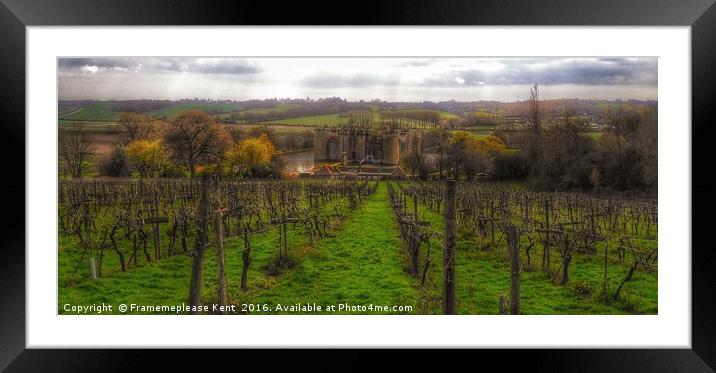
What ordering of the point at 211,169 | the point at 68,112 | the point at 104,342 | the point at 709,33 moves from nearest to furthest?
the point at 709,33 < the point at 104,342 < the point at 68,112 < the point at 211,169

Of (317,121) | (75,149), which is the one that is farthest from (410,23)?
(75,149)

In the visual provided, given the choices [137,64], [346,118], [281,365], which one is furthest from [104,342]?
[346,118]

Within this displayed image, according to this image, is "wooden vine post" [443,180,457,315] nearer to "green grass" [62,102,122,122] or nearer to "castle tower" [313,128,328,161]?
"castle tower" [313,128,328,161]

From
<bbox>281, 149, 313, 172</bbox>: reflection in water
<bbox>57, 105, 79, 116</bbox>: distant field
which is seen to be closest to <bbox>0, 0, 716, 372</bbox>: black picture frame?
<bbox>57, 105, 79, 116</bbox>: distant field

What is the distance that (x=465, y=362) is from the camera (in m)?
3.58

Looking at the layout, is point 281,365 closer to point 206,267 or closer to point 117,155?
point 206,267

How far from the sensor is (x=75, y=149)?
4.10 metres

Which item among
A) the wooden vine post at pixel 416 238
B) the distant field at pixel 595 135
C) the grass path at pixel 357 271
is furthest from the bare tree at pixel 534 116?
the grass path at pixel 357 271

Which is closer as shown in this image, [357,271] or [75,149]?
[75,149]

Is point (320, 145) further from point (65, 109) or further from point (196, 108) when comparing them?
point (65, 109)

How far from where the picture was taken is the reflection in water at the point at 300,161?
4.38 m

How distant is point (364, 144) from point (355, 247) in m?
1.05

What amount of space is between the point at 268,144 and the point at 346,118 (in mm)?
832

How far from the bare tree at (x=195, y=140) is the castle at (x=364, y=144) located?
950 mm
